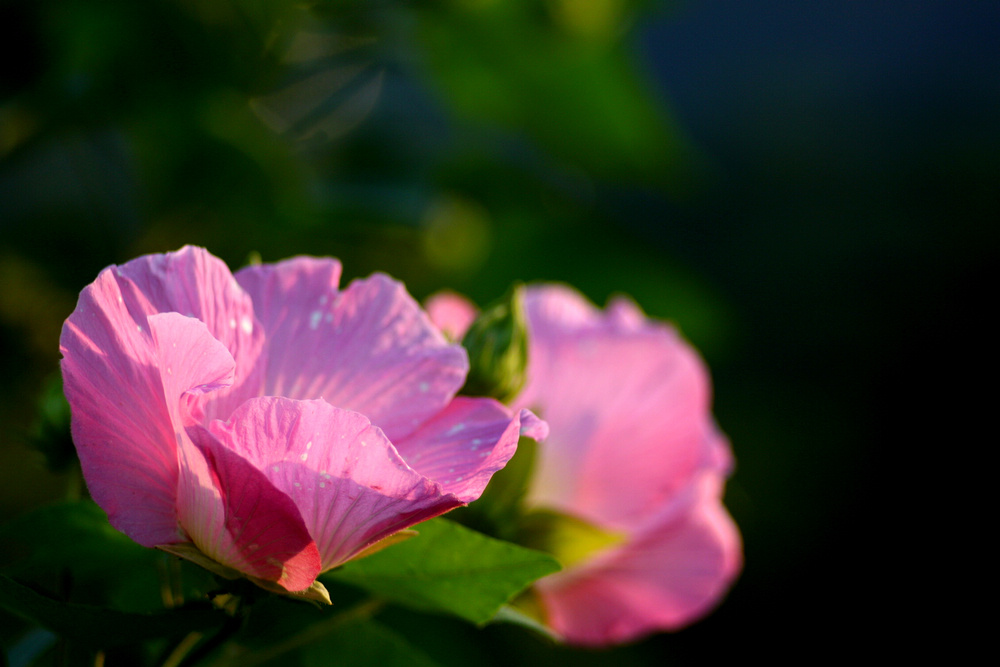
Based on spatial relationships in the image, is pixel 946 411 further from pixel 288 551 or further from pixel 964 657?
pixel 288 551

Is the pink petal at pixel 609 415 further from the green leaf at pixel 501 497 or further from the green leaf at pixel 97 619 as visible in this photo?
the green leaf at pixel 97 619

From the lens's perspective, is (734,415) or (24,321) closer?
(24,321)

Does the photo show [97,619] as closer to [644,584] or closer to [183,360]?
[183,360]

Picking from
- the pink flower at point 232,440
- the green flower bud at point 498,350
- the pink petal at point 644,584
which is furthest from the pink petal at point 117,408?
the pink petal at point 644,584

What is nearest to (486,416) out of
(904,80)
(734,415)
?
(734,415)

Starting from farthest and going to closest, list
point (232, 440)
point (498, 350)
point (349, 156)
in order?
point (349, 156), point (498, 350), point (232, 440)

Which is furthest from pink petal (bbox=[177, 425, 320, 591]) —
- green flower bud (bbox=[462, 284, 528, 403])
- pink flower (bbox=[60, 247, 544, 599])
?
green flower bud (bbox=[462, 284, 528, 403])

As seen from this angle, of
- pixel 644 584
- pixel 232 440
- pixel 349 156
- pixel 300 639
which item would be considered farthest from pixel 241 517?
pixel 349 156

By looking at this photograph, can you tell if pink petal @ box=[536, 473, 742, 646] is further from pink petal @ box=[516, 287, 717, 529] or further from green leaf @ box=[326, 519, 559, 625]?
green leaf @ box=[326, 519, 559, 625]
